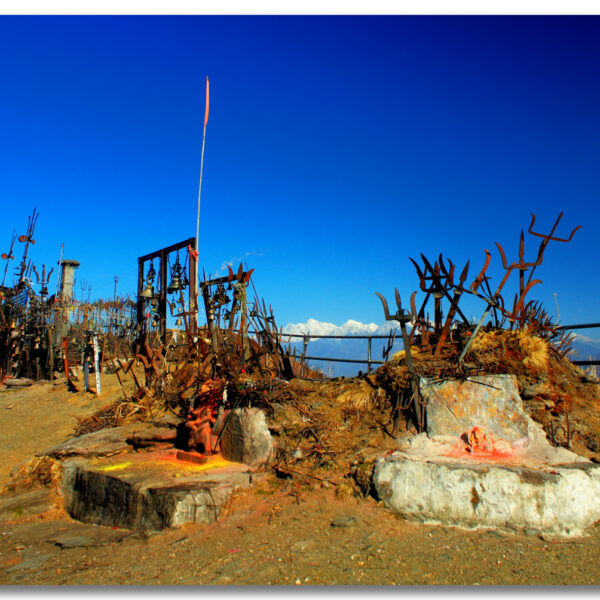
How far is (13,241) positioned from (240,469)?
507 inches

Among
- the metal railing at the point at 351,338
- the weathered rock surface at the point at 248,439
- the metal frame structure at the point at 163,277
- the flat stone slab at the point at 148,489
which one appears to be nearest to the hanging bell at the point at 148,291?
the metal frame structure at the point at 163,277

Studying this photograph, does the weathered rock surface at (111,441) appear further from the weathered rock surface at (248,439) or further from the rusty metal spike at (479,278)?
the rusty metal spike at (479,278)

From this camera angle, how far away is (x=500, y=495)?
12.2 ft

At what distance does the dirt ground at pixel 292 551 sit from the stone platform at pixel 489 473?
153mm

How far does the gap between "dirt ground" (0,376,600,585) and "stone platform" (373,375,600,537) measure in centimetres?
15

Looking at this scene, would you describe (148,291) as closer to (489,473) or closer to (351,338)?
(351,338)

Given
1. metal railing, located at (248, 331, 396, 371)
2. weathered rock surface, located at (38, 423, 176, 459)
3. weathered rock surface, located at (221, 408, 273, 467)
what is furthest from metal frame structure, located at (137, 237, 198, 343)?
weathered rock surface, located at (221, 408, 273, 467)

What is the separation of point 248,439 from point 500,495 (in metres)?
2.56

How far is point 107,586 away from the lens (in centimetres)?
298

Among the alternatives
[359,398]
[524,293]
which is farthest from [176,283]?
[524,293]

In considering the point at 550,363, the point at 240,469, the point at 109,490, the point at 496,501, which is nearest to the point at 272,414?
the point at 240,469

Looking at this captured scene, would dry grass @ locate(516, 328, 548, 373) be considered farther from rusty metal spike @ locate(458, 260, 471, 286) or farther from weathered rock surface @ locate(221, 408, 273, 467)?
weathered rock surface @ locate(221, 408, 273, 467)

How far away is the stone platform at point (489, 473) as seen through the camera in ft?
12.0

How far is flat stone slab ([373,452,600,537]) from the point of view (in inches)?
143
